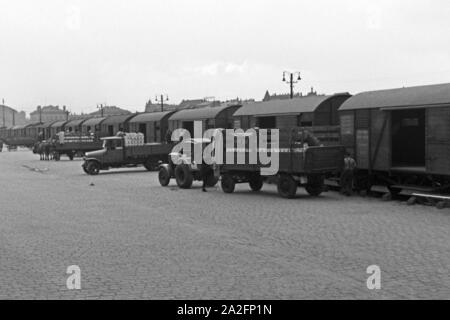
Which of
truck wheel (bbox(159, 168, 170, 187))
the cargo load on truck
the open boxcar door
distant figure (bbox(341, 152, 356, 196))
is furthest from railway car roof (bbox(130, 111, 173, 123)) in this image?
the open boxcar door

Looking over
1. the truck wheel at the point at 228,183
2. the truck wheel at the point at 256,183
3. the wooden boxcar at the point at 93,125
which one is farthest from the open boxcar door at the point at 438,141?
the wooden boxcar at the point at 93,125

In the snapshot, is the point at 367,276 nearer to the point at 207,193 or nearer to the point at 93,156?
the point at 207,193

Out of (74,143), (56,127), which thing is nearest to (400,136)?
(74,143)

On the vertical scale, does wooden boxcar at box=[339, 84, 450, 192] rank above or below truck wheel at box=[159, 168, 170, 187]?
above

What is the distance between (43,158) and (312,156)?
108 feet

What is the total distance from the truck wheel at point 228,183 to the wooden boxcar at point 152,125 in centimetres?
1919

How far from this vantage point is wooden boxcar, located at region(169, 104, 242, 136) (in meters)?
31.3

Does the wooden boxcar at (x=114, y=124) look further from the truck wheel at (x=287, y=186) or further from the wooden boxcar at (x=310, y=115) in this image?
the truck wheel at (x=287, y=186)

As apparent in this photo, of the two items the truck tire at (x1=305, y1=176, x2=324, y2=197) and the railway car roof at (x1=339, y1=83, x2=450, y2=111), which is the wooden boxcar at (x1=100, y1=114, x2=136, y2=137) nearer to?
the railway car roof at (x1=339, y1=83, x2=450, y2=111)

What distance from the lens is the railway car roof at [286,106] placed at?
21.9 metres

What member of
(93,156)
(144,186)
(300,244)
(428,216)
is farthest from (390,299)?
(93,156)

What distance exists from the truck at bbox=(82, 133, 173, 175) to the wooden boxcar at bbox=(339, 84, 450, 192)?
13.3 m

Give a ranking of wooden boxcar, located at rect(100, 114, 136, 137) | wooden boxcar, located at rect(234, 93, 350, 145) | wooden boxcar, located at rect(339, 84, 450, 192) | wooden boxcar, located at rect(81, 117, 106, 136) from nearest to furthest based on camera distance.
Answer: wooden boxcar, located at rect(339, 84, 450, 192) < wooden boxcar, located at rect(234, 93, 350, 145) < wooden boxcar, located at rect(100, 114, 136, 137) < wooden boxcar, located at rect(81, 117, 106, 136)

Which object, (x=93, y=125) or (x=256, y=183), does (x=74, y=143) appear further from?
(x=256, y=183)
